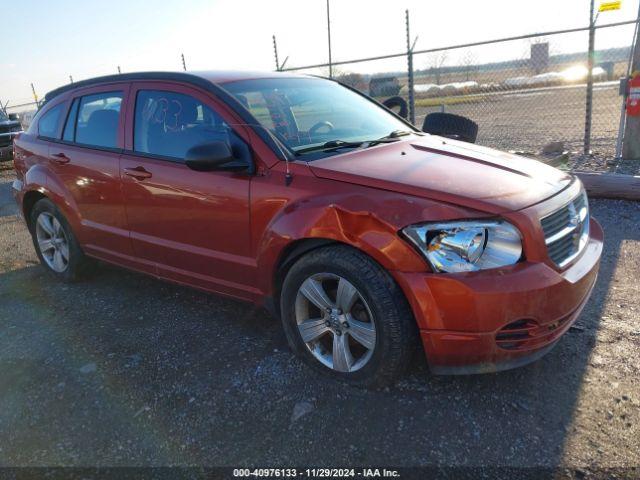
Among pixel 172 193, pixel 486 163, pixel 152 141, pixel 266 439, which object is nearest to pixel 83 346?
pixel 172 193

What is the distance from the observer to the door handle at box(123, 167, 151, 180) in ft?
11.7

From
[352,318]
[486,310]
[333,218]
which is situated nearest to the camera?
[486,310]

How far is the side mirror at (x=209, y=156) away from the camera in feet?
9.56

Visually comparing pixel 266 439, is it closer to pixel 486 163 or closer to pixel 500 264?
pixel 500 264

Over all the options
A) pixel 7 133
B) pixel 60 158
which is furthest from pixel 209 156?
pixel 7 133

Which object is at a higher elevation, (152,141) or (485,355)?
(152,141)

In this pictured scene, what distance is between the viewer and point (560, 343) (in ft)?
10.3

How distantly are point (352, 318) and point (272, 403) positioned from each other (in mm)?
619

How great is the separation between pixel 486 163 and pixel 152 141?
7.33 feet

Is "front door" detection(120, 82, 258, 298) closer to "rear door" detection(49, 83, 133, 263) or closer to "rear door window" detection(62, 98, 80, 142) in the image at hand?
"rear door" detection(49, 83, 133, 263)

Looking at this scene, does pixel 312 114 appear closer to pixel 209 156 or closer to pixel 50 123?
pixel 209 156

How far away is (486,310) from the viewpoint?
2352 millimetres

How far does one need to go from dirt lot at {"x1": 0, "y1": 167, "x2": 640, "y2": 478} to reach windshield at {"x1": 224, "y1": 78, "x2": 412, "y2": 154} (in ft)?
4.36

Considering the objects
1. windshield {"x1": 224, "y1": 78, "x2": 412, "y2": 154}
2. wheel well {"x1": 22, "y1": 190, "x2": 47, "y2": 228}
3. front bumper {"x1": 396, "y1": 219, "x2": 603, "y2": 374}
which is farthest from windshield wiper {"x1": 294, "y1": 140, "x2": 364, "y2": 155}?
wheel well {"x1": 22, "y1": 190, "x2": 47, "y2": 228}
